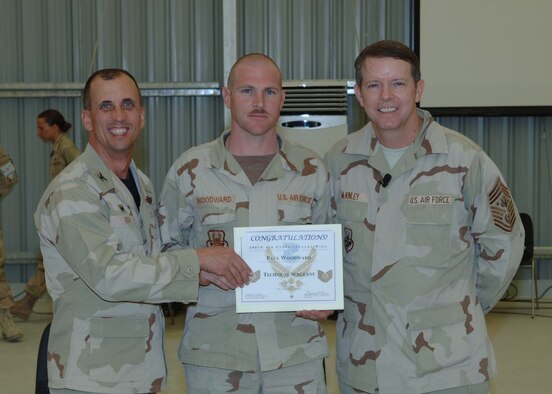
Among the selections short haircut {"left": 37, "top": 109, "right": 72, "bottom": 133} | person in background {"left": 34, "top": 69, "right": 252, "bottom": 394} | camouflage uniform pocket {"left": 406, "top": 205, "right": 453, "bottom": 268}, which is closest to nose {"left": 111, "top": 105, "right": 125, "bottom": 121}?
person in background {"left": 34, "top": 69, "right": 252, "bottom": 394}

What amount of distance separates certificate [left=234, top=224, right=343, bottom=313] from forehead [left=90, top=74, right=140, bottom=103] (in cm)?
62

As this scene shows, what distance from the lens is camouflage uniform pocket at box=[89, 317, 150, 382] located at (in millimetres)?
2594

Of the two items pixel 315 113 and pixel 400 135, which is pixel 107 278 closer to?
pixel 400 135

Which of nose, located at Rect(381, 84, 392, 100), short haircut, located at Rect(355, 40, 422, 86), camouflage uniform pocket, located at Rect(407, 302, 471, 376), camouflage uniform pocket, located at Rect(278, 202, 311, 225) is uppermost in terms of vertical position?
short haircut, located at Rect(355, 40, 422, 86)

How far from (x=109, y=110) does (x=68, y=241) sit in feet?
1.65

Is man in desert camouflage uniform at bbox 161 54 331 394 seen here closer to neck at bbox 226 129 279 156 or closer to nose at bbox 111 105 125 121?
neck at bbox 226 129 279 156

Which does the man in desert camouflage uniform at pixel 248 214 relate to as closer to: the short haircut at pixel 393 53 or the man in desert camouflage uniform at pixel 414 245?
the man in desert camouflage uniform at pixel 414 245

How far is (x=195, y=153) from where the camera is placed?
296 cm

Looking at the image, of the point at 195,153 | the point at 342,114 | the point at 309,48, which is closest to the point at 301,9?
the point at 309,48

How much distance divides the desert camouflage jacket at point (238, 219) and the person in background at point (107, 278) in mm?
142

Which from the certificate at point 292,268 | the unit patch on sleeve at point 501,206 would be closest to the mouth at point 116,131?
the certificate at point 292,268

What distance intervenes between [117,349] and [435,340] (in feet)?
3.37

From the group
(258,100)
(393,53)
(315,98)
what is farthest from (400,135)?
(315,98)

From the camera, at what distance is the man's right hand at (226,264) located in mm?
2686
